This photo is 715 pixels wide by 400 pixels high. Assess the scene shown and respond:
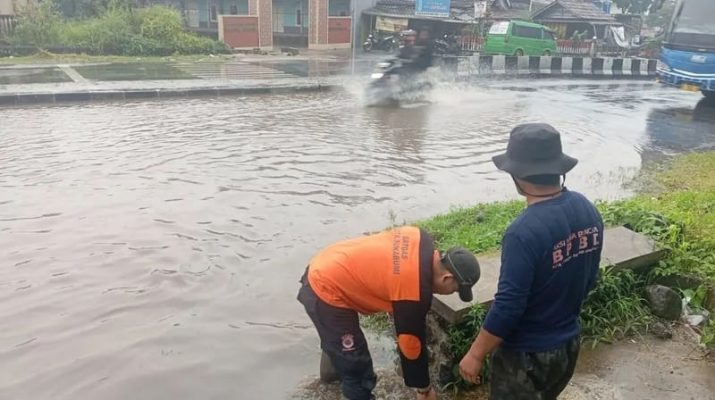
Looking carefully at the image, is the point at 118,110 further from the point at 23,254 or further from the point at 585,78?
the point at 585,78

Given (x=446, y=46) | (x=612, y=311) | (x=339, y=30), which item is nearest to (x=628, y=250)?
(x=612, y=311)

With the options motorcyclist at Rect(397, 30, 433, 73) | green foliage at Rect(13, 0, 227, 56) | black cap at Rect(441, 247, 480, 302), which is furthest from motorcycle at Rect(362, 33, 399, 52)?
black cap at Rect(441, 247, 480, 302)

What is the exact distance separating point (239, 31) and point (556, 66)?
14866mm

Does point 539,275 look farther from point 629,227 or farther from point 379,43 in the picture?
point 379,43

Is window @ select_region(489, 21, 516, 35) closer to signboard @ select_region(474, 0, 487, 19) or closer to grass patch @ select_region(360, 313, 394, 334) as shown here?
signboard @ select_region(474, 0, 487, 19)

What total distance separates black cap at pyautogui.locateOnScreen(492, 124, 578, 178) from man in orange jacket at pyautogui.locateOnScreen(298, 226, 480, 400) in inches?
17.1

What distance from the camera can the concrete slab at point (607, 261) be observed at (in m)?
3.48

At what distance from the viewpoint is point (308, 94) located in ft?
53.1

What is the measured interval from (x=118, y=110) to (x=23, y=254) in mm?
8058

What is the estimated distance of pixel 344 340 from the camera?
295 cm

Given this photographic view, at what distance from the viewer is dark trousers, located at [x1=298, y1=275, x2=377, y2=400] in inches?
115

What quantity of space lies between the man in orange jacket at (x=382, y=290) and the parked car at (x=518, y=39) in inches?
956

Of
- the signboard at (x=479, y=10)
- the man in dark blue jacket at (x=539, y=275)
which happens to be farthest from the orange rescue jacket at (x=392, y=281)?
the signboard at (x=479, y=10)

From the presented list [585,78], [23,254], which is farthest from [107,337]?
[585,78]
